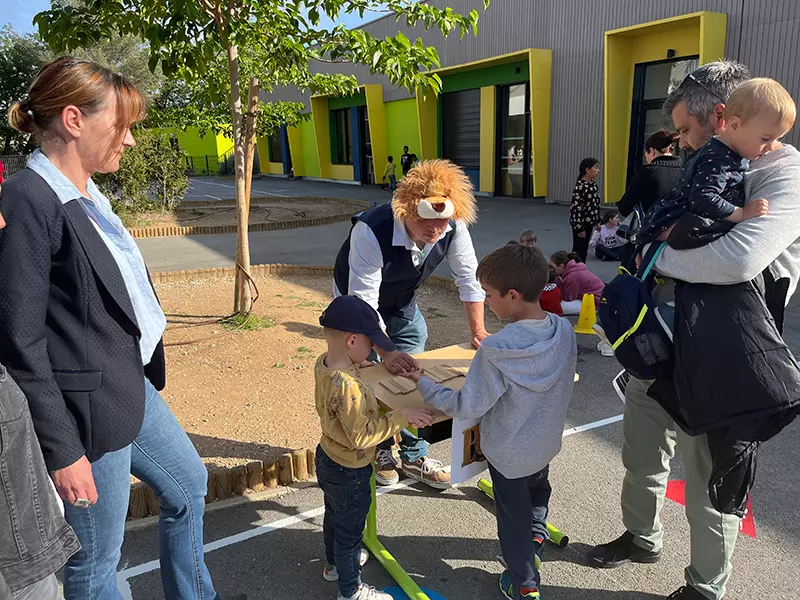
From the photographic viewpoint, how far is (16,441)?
128cm

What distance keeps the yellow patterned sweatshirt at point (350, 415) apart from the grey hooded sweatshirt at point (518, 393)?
0.69ft

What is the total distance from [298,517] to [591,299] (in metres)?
4.37

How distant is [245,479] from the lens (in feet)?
10.8

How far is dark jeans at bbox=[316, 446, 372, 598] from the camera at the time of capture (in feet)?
7.60

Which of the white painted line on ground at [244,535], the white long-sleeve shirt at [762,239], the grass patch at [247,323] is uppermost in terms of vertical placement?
the white long-sleeve shirt at [762,239]

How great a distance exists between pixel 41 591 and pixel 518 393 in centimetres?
156

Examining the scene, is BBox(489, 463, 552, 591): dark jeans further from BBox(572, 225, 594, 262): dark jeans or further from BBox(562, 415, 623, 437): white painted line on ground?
BBox(572, 225, 594, 262): dark jeans

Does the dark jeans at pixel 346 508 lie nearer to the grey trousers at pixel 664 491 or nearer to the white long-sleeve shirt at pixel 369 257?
the white long-sleeve shirt at pixel 369 257

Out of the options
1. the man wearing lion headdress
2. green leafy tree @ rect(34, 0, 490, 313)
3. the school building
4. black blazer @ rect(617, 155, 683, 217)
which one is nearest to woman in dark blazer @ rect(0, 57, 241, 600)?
the man wearing lion headdress

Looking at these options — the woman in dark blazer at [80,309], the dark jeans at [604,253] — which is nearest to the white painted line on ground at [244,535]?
A: the woman in dark blazer at [80,309]

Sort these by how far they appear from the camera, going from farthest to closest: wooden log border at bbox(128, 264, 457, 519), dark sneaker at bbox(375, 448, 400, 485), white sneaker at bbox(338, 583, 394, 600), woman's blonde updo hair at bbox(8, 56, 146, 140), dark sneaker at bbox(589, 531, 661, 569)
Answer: dark sneaker at bbox(375, 448, 400, 485) < wooden log border at bbox(128, 264, 457, 519) < dark sneaker at bbox(589, 531, 661, 569) < white sneaker at bbox(338, 583, 394, 600) < woman's blonde updo hair at bbox(8, 56, 146, 140)

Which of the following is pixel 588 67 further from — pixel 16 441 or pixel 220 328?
pixel 16 441

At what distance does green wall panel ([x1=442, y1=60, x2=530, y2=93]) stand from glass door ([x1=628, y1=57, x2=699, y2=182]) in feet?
13.3

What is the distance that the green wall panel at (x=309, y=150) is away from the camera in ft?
101
